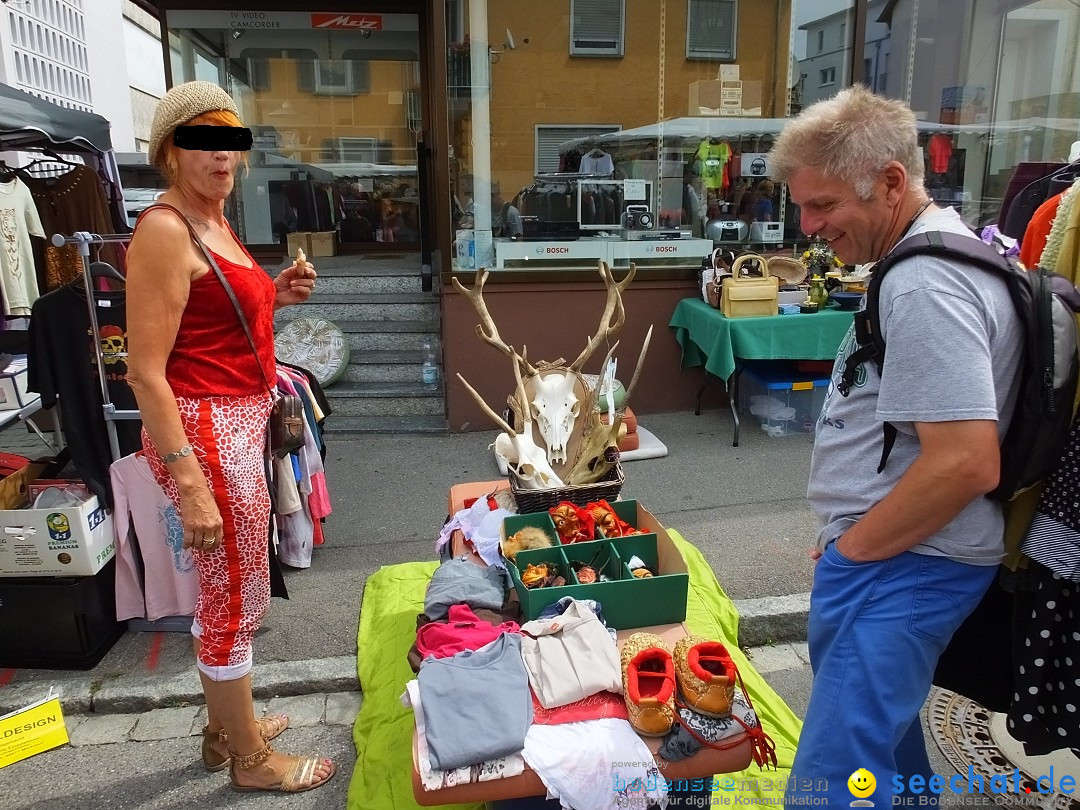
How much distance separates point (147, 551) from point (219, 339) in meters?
1.63

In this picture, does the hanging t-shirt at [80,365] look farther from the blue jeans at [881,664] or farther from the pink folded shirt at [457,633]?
the blue jeans at [881,664]

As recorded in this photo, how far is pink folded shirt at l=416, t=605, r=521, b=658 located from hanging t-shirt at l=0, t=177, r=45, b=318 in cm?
411

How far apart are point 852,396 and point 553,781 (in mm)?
1129

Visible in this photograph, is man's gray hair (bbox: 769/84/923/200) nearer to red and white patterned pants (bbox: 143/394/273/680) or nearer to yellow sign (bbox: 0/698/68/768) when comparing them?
red and white patterned pants (bbox: 143/394/273/680)

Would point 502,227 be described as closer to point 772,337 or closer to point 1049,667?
point 772,337

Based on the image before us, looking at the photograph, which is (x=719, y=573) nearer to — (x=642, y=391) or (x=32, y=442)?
(x=642, y=391)

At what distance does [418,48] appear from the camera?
330 inches

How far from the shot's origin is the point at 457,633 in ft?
7.46

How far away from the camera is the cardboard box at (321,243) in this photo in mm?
8719

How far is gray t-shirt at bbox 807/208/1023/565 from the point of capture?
1.39 meters

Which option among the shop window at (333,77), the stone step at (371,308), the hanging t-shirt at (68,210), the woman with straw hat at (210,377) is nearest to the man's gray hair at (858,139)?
the woman with straw hat at (210,377)

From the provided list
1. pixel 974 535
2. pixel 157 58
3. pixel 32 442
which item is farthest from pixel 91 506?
pixel 157 58

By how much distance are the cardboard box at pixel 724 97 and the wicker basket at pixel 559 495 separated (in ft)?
16.6

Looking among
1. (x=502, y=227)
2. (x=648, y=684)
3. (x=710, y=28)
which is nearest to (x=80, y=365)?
(x=648, y=684)
